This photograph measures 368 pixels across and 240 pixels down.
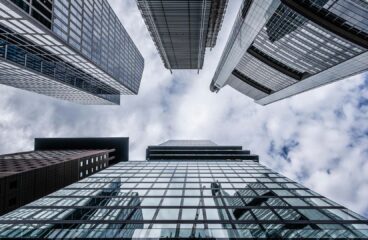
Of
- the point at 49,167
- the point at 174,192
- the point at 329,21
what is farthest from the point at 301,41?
the point at 174,192

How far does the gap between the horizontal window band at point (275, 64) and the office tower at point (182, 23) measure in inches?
1239

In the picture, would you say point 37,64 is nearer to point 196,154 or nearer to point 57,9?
point 57,9

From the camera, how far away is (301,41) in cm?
9425

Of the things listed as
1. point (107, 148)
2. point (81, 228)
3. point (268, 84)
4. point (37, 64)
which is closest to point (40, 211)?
point (81, 228)

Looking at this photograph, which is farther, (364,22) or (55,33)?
(364,22)

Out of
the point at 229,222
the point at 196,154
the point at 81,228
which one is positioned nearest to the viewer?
the point at 81,228

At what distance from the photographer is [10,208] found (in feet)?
117

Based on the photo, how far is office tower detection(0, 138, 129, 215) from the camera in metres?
36.6

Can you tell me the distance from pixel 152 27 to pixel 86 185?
230ft

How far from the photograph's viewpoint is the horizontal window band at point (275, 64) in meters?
118

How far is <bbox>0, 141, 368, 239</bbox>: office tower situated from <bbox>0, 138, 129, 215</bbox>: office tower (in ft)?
56.6

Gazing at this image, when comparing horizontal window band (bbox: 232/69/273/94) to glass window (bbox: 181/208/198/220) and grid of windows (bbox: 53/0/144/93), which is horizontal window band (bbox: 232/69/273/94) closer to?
grid of windows (bbox: 53/0/144/93)

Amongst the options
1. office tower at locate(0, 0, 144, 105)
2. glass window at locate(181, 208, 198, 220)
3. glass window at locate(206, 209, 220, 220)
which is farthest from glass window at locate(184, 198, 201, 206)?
office tower at locate(0, 0, 144, 105)

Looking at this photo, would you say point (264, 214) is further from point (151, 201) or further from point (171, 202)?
point (151, 201)
